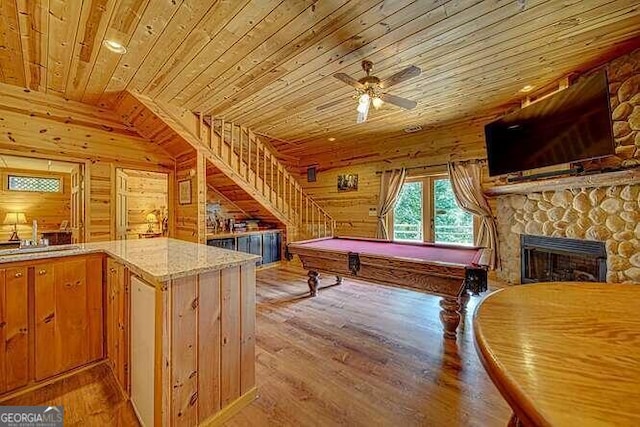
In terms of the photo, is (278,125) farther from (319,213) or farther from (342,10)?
(342,10)

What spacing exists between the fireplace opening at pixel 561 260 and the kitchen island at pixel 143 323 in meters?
4.02

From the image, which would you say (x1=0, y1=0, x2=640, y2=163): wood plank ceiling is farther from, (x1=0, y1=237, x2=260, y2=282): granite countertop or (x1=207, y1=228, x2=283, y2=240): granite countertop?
(x1=207, y1=228, x2=283, y2=240): granite countertop

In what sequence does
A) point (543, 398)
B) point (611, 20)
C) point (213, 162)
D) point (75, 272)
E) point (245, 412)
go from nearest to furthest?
point (543, 398) → point (245, 412) → point (75, 272) → point (611, 20) → point (213, 162)

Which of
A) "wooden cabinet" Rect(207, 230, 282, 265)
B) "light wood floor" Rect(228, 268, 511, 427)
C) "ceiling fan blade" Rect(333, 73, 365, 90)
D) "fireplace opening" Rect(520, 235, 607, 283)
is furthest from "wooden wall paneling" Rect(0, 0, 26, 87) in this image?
"fireplace opening" Rect(520, 235, 607, 283)

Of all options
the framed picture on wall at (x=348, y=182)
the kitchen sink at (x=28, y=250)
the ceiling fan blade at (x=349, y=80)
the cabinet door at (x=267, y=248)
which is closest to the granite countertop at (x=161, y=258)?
the kitchen sink at (x=28, y=250)

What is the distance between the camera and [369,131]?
5.25m

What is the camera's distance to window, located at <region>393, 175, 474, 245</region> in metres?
4.95

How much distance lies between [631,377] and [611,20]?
3.20m

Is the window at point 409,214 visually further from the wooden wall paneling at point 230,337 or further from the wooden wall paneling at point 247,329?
the wooden wall paneling at point 230,337

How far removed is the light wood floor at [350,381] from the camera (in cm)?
164

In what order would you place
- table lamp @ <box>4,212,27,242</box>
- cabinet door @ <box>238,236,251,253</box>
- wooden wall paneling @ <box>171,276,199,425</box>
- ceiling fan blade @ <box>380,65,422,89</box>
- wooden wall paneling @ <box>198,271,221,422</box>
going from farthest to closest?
table lamp @ <box>4,212,27,242</box> → cabinet door @ <box>238,236,251,253</box> → ceiling fan blade @ <box>380,65,422,89</box> → wooden wall paneling @ <box>198,271,221,422</box> → wooden wall paneling @ <box>171,276,199,425</box>

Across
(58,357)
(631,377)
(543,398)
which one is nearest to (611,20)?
(631,377)

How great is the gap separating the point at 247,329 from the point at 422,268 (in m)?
1.59

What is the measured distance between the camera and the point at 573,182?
323 cm
